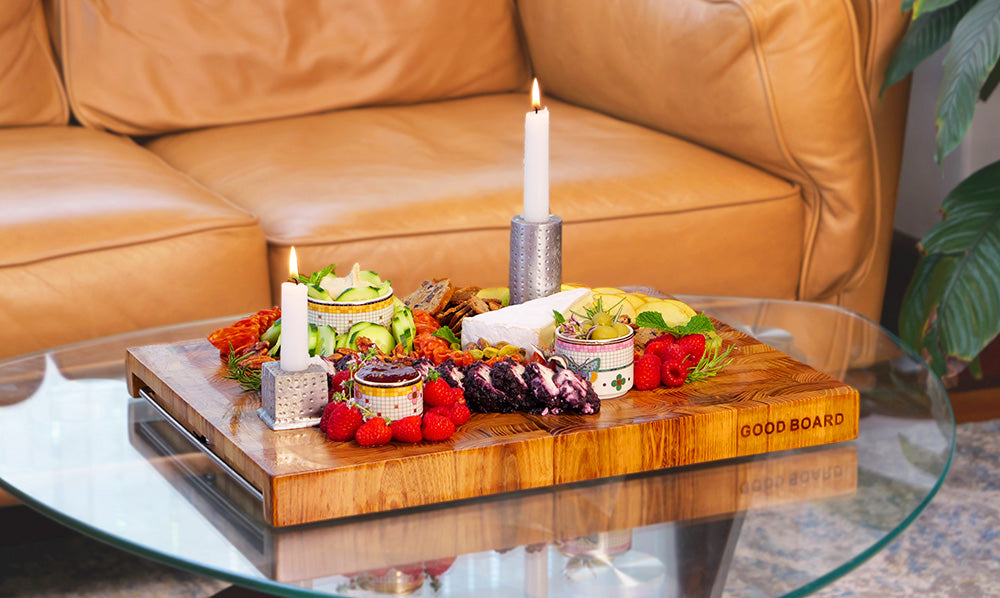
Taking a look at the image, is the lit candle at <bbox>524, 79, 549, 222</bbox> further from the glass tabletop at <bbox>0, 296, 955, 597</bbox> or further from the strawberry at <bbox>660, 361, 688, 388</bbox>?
the glass tabletop at <bbox>0, 296, 955, 597</bbox>

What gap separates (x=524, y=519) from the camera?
32.9 inches

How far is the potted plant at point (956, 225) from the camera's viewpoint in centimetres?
157

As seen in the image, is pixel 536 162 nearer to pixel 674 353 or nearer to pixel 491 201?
pixel 674 353

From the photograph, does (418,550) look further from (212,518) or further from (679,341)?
(679,341)

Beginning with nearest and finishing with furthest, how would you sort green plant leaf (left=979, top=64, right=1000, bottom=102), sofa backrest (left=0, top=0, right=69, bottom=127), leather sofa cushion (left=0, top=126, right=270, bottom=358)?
1. leather sofa cushion (left=0, top=126, right=270, bottom=358)
2. green plant leaf (left=979, top=64, right=1000, bottom=102)
3. sofa backrest (left=0, top=0, right=69, bottom=127)

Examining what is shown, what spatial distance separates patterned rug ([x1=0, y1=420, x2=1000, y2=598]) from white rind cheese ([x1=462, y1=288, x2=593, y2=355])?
532 mm

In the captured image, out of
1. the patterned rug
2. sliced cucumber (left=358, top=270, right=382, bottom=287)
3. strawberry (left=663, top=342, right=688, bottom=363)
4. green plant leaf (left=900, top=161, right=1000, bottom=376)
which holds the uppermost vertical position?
sliced cucumber (left=358, top=270, right=382, bottom=287)

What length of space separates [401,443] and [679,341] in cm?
28

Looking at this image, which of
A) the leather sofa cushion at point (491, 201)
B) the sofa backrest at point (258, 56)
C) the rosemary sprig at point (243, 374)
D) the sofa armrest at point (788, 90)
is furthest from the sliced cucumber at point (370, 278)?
the sofa backrest at point (258, 56)

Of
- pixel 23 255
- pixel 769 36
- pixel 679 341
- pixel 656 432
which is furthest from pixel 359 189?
pixel 656 432

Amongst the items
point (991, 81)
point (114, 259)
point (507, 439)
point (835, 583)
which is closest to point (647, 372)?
point (507, 439)

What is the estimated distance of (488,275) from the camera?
1.61m

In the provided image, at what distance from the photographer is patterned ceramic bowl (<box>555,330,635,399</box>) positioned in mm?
952

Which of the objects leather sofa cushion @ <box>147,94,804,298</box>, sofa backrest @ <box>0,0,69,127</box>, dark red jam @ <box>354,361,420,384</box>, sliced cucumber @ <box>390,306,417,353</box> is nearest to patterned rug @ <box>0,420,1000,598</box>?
leather sofa cushion @ <box>147,94,804,298</box>
